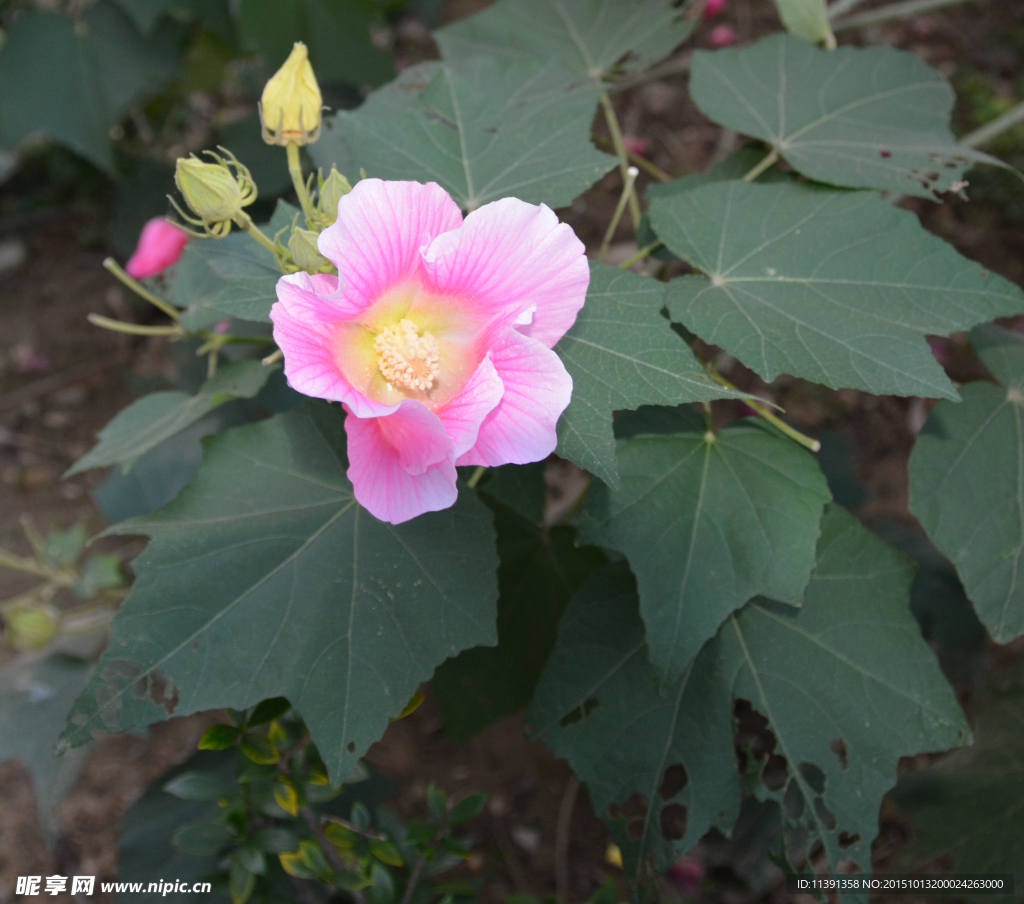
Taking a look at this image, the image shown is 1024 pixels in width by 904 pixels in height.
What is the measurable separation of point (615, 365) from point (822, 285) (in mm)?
415

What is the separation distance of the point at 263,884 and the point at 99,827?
1.19 meters

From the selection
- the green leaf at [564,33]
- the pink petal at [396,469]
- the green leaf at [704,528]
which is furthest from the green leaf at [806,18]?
the pink petal at [396,469]

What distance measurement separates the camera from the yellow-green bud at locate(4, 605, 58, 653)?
1.81 m

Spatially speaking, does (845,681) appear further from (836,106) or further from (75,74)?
(75,74)

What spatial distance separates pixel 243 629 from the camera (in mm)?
1076

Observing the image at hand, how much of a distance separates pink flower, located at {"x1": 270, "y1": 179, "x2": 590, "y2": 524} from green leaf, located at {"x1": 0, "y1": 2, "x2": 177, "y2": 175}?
198 cm

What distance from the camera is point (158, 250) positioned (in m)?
1.62

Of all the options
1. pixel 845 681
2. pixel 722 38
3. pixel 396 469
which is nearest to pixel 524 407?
pixel 396 469

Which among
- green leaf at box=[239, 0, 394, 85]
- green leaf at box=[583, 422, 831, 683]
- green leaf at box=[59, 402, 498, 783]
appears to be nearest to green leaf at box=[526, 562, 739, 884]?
green leaf at box=[583, 422, 831, 683]

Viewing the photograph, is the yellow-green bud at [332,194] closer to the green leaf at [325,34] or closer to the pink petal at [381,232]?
the pink petal at [381,232]

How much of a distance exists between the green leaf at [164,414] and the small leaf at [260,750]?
1.67ft

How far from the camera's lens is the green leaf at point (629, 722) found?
1.25 m

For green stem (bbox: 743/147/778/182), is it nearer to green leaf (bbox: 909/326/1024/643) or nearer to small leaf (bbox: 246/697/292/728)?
green leaf (bbox: 909/326/1024/643)

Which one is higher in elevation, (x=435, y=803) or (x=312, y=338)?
(x=312, y=338)
